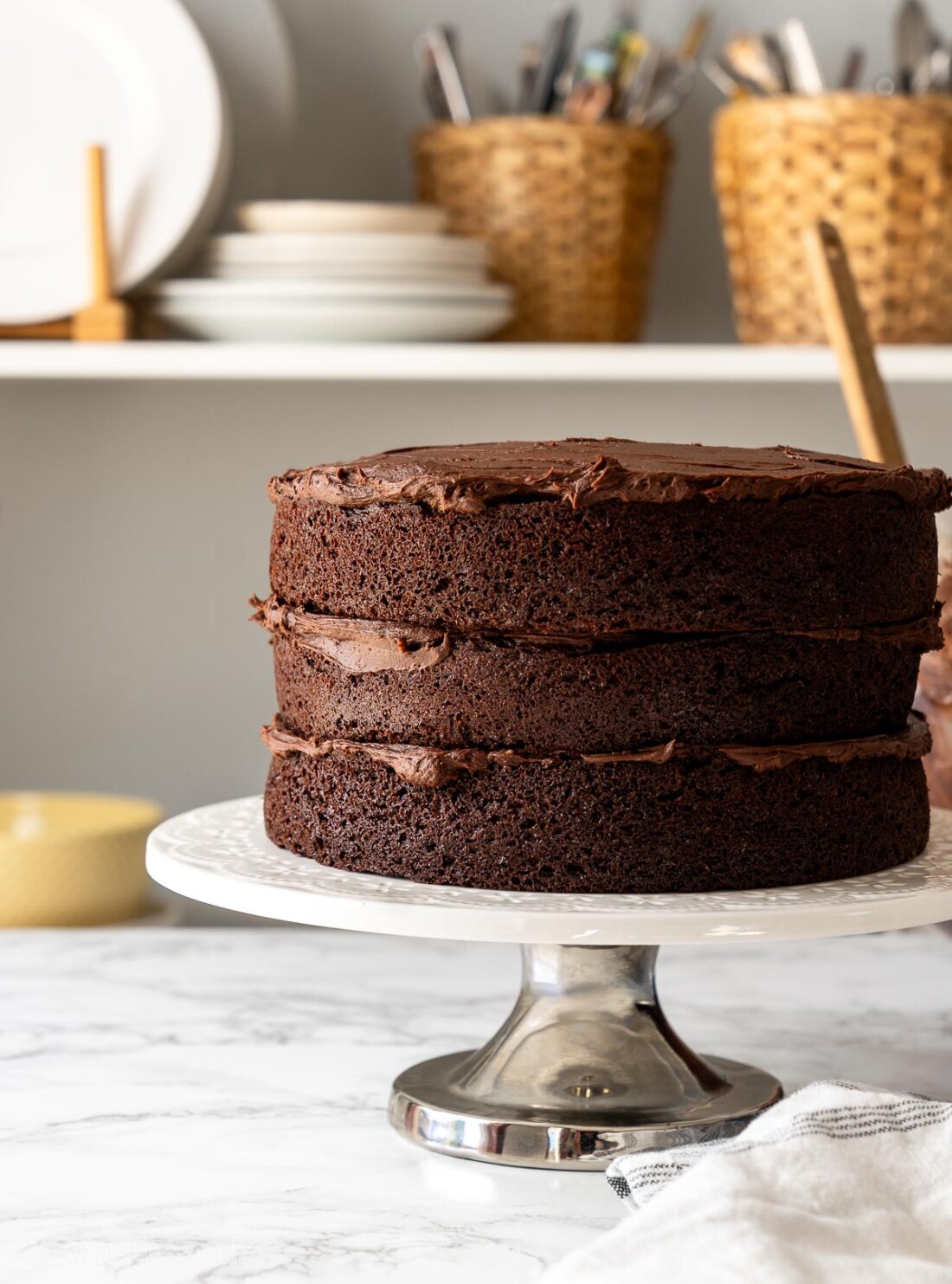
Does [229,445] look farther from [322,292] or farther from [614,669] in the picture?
[614,669]

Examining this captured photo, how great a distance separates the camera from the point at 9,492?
1.88 m

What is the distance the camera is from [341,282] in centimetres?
155

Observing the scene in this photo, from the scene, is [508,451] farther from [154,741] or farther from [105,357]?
[154,741]

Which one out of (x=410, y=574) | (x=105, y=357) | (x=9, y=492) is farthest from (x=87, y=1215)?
(x=9, y=492)

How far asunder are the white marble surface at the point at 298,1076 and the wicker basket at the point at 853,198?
0.56 metres

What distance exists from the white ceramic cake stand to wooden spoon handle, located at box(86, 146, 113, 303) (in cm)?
70

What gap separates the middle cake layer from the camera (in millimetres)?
835

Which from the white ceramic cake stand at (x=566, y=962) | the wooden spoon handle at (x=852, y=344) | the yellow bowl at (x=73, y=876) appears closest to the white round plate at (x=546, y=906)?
the white ceramic cake stand at (x=566, y=962)

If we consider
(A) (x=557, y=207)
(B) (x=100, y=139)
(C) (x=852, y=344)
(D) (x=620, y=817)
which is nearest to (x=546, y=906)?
(D) (x=620, y=817)

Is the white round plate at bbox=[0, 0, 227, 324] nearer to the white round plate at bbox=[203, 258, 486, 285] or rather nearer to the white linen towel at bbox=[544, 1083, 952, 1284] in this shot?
the white round plate at bbox=[203, 258, 486, 285]

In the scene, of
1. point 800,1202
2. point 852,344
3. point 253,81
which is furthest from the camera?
point 253,81

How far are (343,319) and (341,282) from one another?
1.3 inches

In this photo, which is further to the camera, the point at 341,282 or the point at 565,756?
the point at 341,282

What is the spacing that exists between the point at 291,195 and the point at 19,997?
3.15ft
